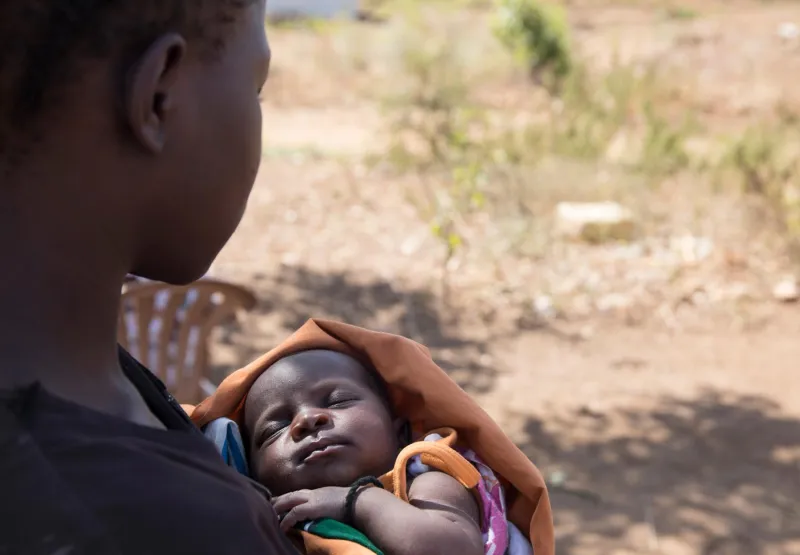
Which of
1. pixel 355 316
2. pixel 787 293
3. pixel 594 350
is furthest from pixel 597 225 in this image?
pixel 355 316

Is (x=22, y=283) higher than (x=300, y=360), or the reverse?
(x=22, y=283)

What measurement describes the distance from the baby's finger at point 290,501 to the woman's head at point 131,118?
0.62 meters

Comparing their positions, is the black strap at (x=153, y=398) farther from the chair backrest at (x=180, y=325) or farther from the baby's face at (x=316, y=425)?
the chair backrest at (x=180, y=325)

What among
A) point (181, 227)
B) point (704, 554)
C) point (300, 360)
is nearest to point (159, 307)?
point (300, 360)

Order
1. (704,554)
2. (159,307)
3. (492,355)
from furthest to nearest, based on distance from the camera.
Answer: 1. (492,355)
2. (704,554)
3. (159,307)

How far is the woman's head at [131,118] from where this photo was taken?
2.73 ft

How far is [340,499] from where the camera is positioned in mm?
1503

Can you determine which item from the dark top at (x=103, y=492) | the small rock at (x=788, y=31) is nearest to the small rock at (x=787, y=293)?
the dark top at (x=103, y=492)

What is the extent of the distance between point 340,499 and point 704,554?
8.95ft

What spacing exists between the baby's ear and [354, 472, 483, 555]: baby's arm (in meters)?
0.19

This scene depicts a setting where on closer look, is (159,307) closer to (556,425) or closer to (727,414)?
(556,425)

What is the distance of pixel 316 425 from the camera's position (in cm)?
166

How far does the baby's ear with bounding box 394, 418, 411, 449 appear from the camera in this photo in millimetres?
1763

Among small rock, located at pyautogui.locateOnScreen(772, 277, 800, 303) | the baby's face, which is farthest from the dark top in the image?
small rock, located at pyautogui.locateOnScreen(772, 277, 800, 303)
